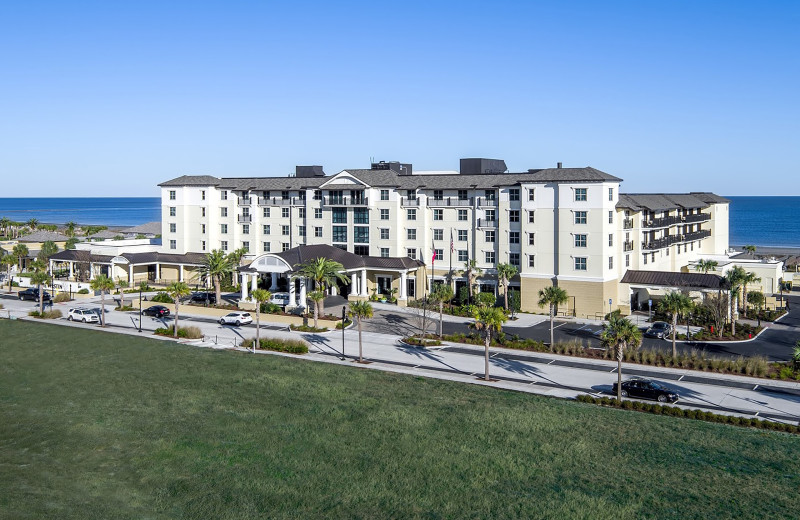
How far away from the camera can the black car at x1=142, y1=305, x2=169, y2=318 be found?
65.9 m

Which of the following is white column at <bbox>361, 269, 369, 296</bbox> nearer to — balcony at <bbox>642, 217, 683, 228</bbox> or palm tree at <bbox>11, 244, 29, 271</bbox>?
balcony at <bbox>642, 217, 683, 228</bbox>

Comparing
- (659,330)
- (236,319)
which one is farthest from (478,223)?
(236,319)

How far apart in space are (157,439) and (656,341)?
37498 mm

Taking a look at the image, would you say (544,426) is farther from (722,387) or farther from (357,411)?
(722,387)

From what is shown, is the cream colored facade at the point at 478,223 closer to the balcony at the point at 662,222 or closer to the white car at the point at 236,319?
the balcony at the point at 662,222

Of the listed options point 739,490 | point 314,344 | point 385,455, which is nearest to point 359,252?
point 314,344

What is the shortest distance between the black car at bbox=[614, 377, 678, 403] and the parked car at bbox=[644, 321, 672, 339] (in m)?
15.8

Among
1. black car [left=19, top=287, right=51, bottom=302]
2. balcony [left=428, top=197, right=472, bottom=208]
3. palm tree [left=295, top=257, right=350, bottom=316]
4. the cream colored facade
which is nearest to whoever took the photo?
palm tree [left=295, top=257, right=350, bottom=316]

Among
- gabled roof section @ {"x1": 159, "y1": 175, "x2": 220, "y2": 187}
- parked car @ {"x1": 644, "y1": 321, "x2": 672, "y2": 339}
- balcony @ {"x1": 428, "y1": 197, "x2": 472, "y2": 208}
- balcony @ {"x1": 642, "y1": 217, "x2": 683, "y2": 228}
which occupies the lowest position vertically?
parked car @ {"x1": 644, "y1": 321, "x2": 672, "y2": 339}

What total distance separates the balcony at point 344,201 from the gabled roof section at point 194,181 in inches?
643

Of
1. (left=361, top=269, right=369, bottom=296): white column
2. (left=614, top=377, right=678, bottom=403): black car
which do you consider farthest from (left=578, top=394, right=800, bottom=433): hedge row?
(left=361, top=269, right=369, bottom=296): white column

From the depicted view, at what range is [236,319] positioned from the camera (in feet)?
203

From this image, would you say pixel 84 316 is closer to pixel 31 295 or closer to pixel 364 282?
pixel 31 295

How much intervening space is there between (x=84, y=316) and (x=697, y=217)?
221 feet
